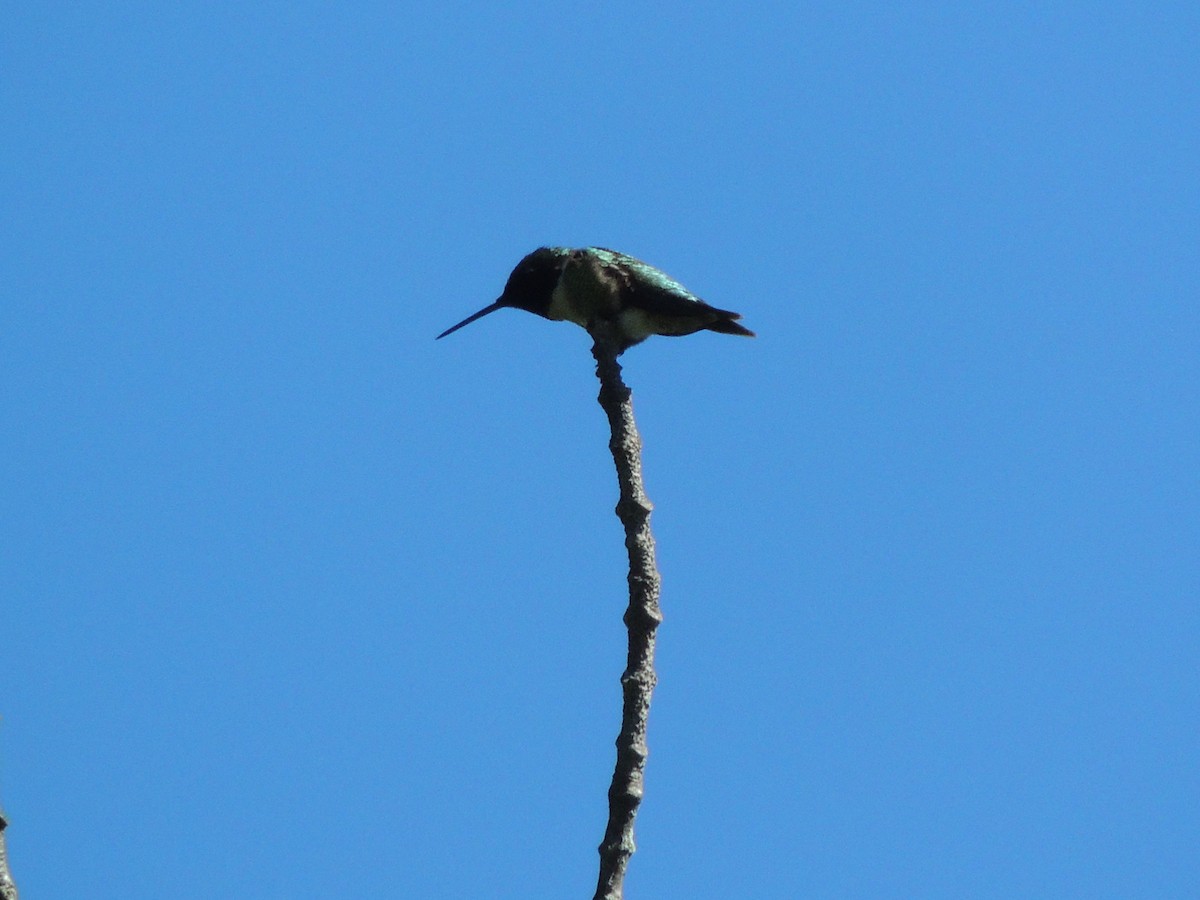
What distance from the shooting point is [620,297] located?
4875mm

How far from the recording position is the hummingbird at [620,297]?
4.87 m

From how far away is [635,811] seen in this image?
7.37ft

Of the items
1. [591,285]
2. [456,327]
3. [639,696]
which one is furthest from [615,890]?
[456,327]

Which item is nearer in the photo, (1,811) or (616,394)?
(1,811)

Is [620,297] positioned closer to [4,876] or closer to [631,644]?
[631,644]

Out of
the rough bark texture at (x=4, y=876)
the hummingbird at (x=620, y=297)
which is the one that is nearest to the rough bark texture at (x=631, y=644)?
the rough bark texture at (x=4, y=876)

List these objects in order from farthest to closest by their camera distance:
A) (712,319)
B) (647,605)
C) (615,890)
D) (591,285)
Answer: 1. (712,319)
2. (591,285)
3. (647,605)
4. (615,890)

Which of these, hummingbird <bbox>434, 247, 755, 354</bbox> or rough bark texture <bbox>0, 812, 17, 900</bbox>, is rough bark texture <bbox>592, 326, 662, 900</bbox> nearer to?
rough bark texture <bbox>0, 812, 17, 900</bbox>

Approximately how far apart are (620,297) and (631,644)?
2.55m

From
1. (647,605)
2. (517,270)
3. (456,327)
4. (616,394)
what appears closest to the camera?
(647,605)

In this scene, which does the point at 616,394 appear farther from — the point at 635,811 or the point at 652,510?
the point at 635,811

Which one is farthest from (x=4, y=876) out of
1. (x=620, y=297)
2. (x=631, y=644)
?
(x=620, y=297)

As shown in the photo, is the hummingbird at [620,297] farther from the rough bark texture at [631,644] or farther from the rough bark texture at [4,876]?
the rough bark texture at [4,876]

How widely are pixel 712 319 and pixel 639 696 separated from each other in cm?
305
